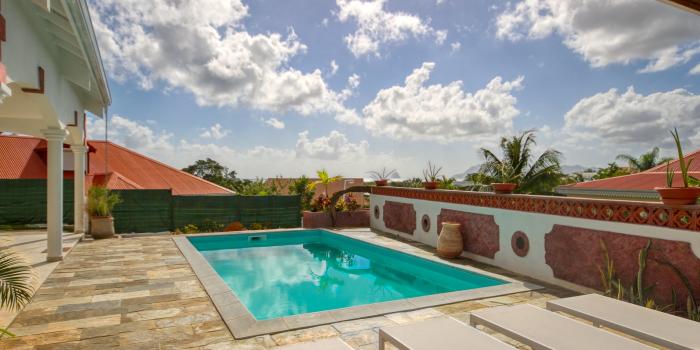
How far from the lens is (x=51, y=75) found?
22.4 ft

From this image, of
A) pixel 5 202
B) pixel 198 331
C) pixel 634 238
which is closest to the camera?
pixel 198 331

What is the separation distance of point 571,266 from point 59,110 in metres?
9.98

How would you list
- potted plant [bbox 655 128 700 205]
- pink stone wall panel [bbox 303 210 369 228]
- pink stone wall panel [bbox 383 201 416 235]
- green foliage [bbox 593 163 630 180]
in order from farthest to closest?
green foliage [bbox 593 163 630 180]
pink stone wall panel [bbox 303 210 369 228]
pink stone wall panel [bbox 383 201 416 235]
potted plant [bbox 655 128 700 205]

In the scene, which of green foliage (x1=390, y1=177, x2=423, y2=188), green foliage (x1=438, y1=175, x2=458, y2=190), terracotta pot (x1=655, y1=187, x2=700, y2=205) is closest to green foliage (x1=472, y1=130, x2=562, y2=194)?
green foliage (x1=390, y1=177, x2=423, y2=188)

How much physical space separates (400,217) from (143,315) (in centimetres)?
904

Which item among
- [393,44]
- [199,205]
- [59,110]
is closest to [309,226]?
[199,205]

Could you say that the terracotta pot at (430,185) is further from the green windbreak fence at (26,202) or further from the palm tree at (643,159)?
the palm tree at (643,159)

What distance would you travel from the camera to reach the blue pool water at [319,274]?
7480 mm

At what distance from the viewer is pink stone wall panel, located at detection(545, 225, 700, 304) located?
5.24m

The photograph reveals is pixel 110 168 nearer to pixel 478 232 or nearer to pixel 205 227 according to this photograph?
pixel 205 227

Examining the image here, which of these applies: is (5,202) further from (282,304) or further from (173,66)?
(282,304)

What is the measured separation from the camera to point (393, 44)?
14766mm

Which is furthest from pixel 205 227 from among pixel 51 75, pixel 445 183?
pixel 445 183

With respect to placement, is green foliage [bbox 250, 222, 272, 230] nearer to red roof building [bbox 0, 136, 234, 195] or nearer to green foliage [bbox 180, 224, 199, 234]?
green foliage [bbox 180, 224, 199, 234]
